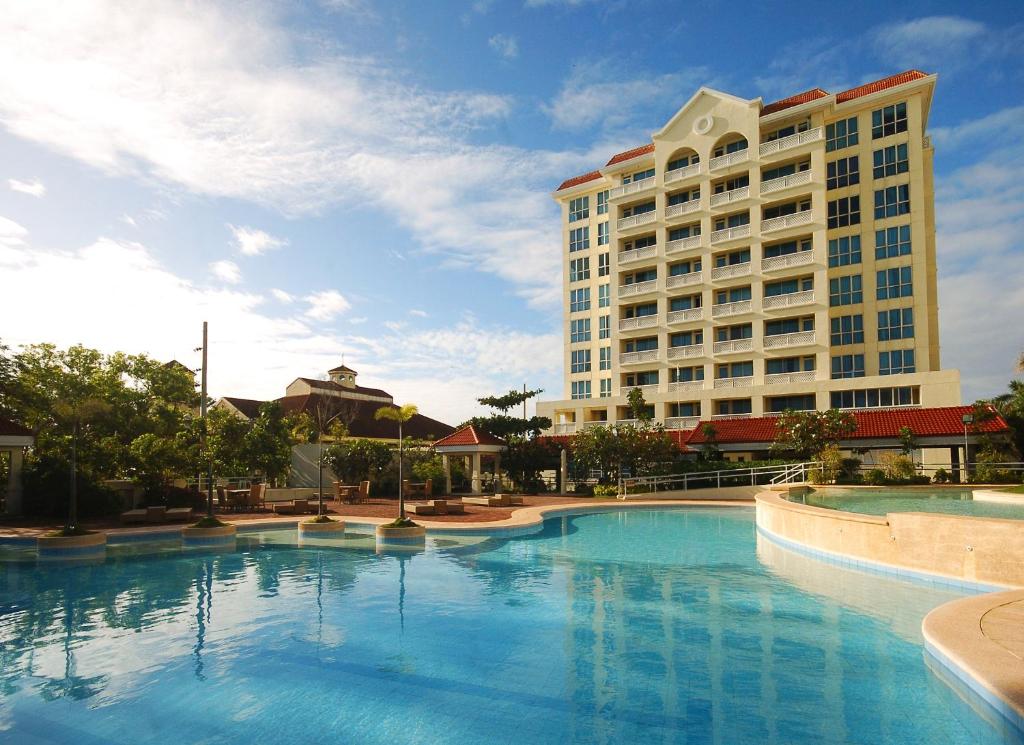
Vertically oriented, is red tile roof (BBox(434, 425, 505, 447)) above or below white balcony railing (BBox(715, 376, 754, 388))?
below

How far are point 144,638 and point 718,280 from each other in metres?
40.1

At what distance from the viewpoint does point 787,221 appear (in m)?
40.7

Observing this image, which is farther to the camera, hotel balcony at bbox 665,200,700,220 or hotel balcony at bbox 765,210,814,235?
hotel balcony at bbox 665,200,700,220

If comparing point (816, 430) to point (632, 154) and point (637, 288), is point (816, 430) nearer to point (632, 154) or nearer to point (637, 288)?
point (637, 288)

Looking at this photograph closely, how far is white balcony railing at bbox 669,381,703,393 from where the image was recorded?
4341 centimetres

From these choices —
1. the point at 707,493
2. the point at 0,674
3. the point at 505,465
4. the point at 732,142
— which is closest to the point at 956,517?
the point at 0,674

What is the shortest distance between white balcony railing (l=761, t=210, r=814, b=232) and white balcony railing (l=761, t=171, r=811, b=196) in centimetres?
180

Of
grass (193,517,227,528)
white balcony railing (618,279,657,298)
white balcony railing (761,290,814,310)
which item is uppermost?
white balcony railing (618,279,657,298)

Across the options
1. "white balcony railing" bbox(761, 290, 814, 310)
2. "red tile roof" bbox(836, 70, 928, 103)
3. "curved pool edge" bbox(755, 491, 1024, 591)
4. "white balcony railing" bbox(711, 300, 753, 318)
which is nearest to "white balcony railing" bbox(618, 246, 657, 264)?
"white balcony railing" bbox(711, 300, 753, 318)

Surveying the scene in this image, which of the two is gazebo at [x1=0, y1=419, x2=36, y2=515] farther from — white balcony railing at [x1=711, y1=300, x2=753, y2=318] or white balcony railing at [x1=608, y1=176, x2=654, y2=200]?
white balcony railing at [x1=608, y1=176, x2=654, y2=200]

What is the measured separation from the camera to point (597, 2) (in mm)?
15969

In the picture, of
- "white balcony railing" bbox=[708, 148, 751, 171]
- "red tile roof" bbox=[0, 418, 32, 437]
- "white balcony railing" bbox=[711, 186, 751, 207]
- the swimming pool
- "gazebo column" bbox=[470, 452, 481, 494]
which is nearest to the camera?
the swimming pool

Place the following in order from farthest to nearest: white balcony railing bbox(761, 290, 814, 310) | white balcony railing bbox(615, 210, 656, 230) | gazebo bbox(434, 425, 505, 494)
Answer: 1. white balcony railing bbox(615, 210, 656, 230)
2. white balcony railing bbox(761, 290, 814, 310)
3. gazebo bbox(434, 425, 505, 494)

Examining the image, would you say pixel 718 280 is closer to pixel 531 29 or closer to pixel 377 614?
pixel 531 29
